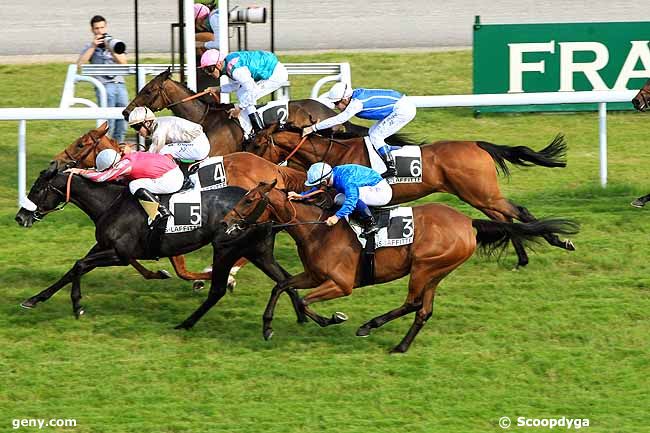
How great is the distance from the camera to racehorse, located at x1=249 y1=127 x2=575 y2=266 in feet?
32.2

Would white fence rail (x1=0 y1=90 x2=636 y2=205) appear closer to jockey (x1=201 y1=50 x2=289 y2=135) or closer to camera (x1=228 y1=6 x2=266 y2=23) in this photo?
jockey (x1=201 y1=50 x2=289 y2=135)

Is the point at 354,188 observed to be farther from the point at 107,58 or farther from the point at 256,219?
the point at 107,58

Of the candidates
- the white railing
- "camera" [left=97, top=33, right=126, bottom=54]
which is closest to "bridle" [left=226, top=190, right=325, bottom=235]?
the white railing

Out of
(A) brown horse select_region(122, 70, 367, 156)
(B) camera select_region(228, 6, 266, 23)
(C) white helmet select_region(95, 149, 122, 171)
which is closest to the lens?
(C) white helmet select_region(95, 149, 122, 171)

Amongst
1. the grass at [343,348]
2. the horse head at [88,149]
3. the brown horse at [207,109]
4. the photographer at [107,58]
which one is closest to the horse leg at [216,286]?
the grass at [343,348]

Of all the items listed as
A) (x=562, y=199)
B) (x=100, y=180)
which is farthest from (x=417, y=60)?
(x=100, y=180)

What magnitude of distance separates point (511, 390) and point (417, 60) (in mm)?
9638

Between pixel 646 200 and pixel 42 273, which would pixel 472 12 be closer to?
pixel 646 200

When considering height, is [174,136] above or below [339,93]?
below

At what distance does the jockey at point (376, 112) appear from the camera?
984cm

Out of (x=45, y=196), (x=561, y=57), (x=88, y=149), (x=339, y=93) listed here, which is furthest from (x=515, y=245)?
(x=561, y=57)

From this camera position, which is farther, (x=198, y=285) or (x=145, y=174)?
(x=198, y=285)

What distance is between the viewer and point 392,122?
390 inches

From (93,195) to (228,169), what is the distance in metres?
0.99
